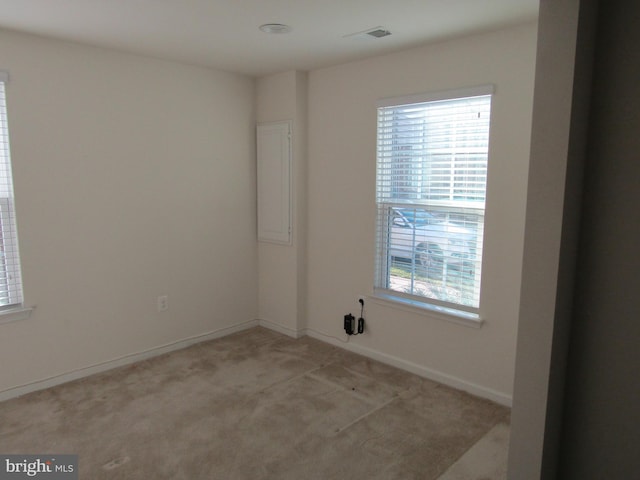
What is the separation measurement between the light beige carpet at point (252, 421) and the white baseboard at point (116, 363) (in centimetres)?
6

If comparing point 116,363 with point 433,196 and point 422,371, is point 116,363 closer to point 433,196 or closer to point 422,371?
point 422,371

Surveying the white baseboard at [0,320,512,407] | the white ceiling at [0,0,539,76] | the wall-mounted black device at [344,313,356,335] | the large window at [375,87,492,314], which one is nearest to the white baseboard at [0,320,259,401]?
the white baseboard at [0,320,512,407]

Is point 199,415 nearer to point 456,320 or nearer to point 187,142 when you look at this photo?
point 456,320

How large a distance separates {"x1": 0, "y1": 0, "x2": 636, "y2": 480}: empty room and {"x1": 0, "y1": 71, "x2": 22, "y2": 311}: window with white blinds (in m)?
0.01

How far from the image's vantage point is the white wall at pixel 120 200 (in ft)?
9.72

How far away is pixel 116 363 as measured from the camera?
346 centimetres

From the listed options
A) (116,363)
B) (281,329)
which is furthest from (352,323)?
(116,363)

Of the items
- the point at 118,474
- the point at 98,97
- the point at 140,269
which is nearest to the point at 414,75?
the point at 98,97

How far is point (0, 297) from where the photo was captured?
291 centimetres

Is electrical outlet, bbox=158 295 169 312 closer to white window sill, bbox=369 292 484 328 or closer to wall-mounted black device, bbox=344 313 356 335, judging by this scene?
wall-mounted black device, bbox=344 313 356 335

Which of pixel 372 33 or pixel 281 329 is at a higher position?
pixel 372 33

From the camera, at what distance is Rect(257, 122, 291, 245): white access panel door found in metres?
3.98

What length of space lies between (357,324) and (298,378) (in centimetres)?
72

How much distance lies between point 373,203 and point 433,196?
1.74 ft
